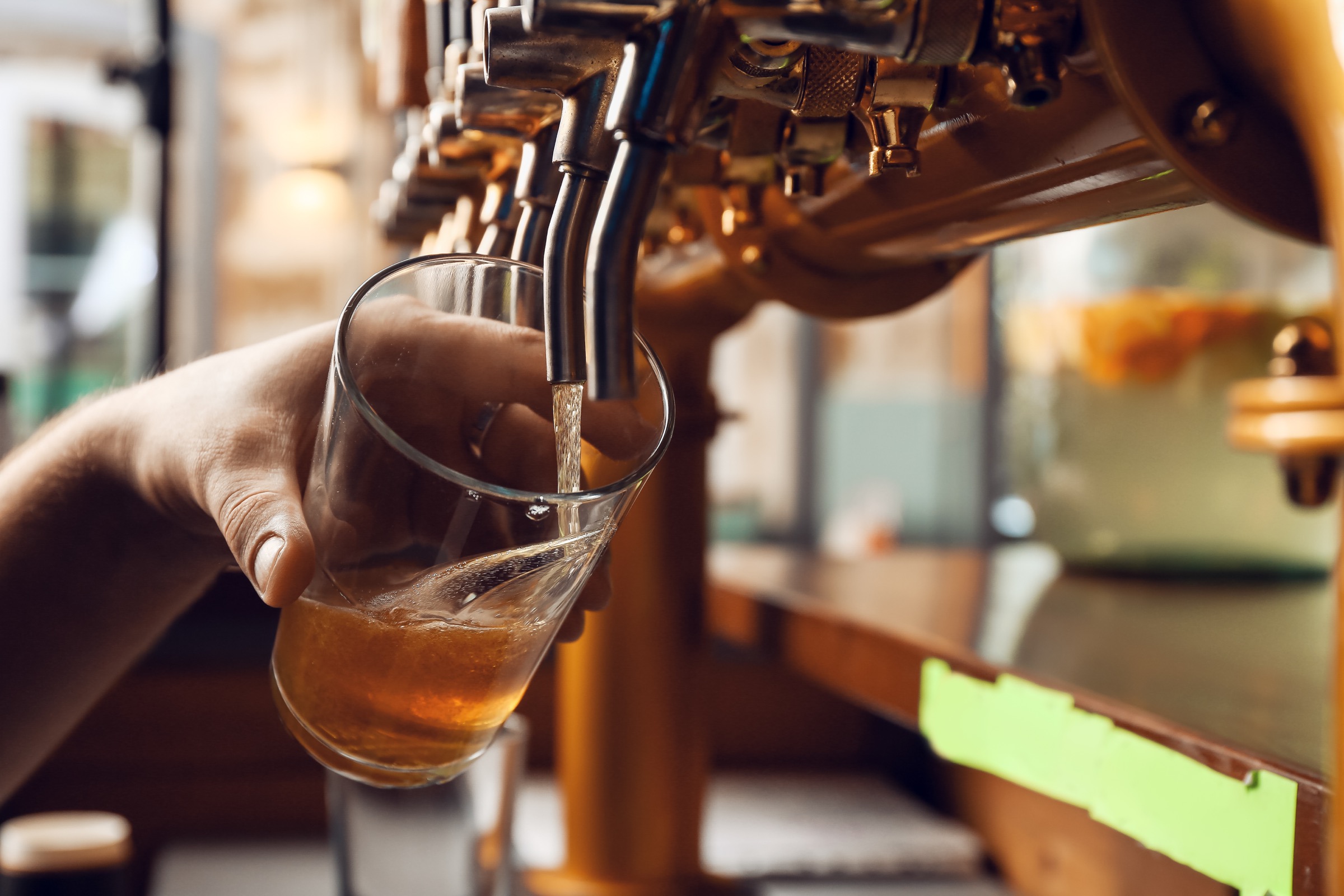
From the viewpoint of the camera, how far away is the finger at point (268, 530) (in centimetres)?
43

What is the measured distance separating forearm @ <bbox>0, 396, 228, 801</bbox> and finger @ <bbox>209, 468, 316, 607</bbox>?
0.59 feet

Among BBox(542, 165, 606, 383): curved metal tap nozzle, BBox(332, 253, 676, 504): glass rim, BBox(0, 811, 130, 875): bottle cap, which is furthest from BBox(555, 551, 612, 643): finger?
BBox(0, 811, 130, 875): bottle cap

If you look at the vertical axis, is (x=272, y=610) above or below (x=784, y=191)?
below

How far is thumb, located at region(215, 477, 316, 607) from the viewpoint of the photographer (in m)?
0.43

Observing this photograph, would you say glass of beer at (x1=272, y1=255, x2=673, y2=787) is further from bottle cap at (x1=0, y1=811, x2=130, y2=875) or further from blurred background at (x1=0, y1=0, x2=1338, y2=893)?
bottle cap at (x1=0, y1=811, x2=130, y2=875)

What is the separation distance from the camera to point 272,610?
4.10 ft

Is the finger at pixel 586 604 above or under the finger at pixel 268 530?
under

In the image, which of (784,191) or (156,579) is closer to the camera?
(784,191)

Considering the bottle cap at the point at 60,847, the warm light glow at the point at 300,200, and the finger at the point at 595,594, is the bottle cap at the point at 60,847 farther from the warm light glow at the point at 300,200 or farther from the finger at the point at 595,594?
the warm light glow at the point at 300,200

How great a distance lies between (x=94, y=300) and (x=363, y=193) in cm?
115

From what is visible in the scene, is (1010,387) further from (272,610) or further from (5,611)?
(5,611)

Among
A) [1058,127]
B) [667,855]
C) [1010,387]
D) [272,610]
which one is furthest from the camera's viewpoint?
[1010,387]

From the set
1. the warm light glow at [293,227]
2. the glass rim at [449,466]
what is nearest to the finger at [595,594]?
the glass rim at [449,466]

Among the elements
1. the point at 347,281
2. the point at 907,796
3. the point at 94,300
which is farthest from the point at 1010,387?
the point at 94,300
